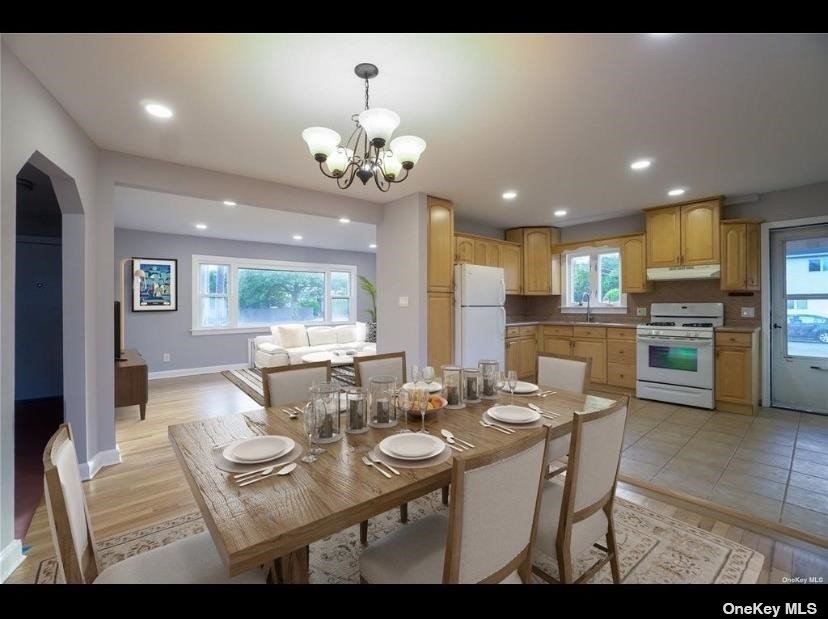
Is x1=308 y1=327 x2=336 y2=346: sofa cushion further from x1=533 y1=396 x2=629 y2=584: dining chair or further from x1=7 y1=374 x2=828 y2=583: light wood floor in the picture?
x1=533 y1=396 x2=629 y2=584: dining chair

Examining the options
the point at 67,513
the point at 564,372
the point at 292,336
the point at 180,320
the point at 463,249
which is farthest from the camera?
the point at 292,336

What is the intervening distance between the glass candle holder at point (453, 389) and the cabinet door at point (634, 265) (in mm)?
4102

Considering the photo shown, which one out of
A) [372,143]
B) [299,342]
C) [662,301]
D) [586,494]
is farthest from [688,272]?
[299,342]

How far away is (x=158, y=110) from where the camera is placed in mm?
2242

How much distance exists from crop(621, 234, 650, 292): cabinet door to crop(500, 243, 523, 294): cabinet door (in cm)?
142

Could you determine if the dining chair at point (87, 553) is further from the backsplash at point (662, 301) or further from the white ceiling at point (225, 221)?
the backsplash at point (662, 301)

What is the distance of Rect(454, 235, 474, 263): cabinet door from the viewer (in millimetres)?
4742

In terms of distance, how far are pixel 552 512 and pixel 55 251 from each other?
685cm

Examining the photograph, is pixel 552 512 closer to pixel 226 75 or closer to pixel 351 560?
pixel 351 560

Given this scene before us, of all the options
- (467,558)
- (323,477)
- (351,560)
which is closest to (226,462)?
(323,477)

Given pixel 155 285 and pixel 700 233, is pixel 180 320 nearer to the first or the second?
pixel 155 285

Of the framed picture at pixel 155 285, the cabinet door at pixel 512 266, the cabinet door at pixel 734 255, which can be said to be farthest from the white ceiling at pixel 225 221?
the cabinet door at pixel 734 255

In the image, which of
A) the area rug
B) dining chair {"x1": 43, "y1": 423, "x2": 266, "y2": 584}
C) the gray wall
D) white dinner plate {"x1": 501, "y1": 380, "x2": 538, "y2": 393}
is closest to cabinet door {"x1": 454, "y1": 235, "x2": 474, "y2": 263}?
white dinner plate {"x1": 501, "y1": 380, "x2": 538, "y2": 393}

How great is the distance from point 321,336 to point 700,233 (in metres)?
5.97
